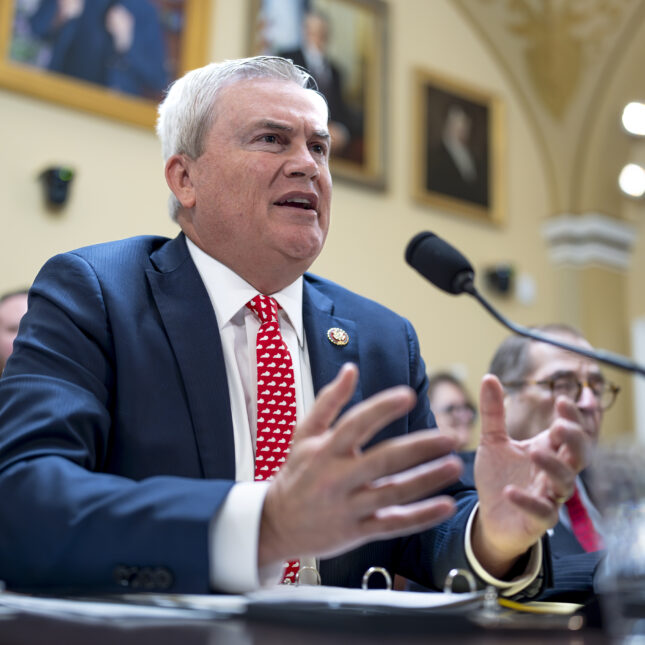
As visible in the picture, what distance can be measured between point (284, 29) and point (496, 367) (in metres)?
4.24

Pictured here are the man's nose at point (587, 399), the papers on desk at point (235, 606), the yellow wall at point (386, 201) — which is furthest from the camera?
the yellow wall at point (386, 201)

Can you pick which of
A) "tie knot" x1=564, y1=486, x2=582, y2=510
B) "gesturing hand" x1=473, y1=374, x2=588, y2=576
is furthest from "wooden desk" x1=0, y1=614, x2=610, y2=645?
"tie knot" x1=564, y1=486, x2=582, y2=510

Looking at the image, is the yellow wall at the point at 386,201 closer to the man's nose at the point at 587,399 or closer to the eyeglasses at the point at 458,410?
the eyeglasses at the point at 458,410

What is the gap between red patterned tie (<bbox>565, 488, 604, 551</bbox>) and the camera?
2793mm

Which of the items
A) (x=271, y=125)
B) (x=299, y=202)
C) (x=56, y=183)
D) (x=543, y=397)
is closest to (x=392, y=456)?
(x=299, y=202)

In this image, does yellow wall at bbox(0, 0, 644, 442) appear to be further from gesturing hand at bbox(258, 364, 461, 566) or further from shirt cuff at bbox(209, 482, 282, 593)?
gesturing hand at bbox(258, 364, 461, 566)

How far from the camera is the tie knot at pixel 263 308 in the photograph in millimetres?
2115

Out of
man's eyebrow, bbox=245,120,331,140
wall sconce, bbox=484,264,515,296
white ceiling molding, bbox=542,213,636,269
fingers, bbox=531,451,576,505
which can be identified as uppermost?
white ceiling molding, bbox=542,213,636,269

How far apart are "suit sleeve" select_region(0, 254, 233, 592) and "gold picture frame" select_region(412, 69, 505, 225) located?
6.14m

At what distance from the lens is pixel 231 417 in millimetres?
1864

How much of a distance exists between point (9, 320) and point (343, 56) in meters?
4.21

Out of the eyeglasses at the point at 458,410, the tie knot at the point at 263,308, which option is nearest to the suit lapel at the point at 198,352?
the tie knot at the point at 263,308

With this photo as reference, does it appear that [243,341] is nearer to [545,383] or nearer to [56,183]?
[545,383]

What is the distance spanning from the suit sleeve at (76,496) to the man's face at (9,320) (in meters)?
2.35
